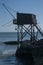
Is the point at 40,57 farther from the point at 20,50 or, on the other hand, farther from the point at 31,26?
the point at 31,26

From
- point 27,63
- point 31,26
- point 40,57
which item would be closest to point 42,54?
point 40,57

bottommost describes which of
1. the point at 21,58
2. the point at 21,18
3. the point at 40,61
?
the point at 21,58

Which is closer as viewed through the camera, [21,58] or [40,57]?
[40,57]

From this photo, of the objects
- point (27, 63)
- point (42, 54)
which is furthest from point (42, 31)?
point (42, 54)

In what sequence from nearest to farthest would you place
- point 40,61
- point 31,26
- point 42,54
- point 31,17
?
point 40,61
point 42,54
point 31,17
point 31,26

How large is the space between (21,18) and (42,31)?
29.6ft

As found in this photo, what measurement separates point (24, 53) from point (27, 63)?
7.72 m

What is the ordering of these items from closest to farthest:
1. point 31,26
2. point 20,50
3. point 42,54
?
point 42,54
point 20,50
point 31,26

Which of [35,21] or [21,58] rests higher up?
[35,21]

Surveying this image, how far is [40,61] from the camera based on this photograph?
82.4 ft

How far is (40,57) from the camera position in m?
26.6

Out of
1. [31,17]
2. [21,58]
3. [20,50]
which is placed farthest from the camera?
[31,17]

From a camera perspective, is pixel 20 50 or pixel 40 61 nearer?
pixel 40 61

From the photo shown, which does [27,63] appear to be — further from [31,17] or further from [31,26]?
[31,26]
